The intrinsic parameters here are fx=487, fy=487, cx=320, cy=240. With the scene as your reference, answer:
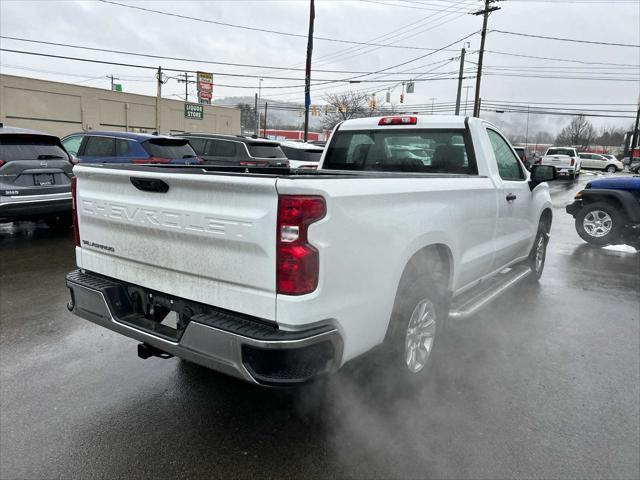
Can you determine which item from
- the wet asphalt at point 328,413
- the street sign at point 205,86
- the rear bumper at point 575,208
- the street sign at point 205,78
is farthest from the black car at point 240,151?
the street sign at point 205,78

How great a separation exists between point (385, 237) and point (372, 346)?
A: 64cm

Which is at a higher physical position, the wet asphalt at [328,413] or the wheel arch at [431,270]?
the wheel arch at [431,270]

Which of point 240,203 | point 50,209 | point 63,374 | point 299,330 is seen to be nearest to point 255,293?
point 299,330

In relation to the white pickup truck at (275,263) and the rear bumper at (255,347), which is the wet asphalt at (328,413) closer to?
the white pickup truck at (275,263)

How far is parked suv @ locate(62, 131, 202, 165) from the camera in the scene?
31.7 ft

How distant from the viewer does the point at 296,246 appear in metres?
2.24

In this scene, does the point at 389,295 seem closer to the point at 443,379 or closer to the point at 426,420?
the point at 426,420

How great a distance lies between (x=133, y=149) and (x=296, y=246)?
8482mm

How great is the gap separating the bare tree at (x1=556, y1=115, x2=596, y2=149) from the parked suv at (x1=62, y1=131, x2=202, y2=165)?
313 feet

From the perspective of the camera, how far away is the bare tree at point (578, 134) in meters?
92.1

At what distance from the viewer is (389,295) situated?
2812mm

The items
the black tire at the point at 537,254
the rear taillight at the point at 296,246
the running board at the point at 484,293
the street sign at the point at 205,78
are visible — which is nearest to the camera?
the rear taillight at the point at 296,246

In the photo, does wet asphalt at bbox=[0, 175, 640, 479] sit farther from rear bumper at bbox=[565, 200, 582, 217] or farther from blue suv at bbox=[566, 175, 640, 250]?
rear bumper at bbox=[565, 200, 582, 217]

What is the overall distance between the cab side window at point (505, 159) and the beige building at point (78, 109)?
3708cm
